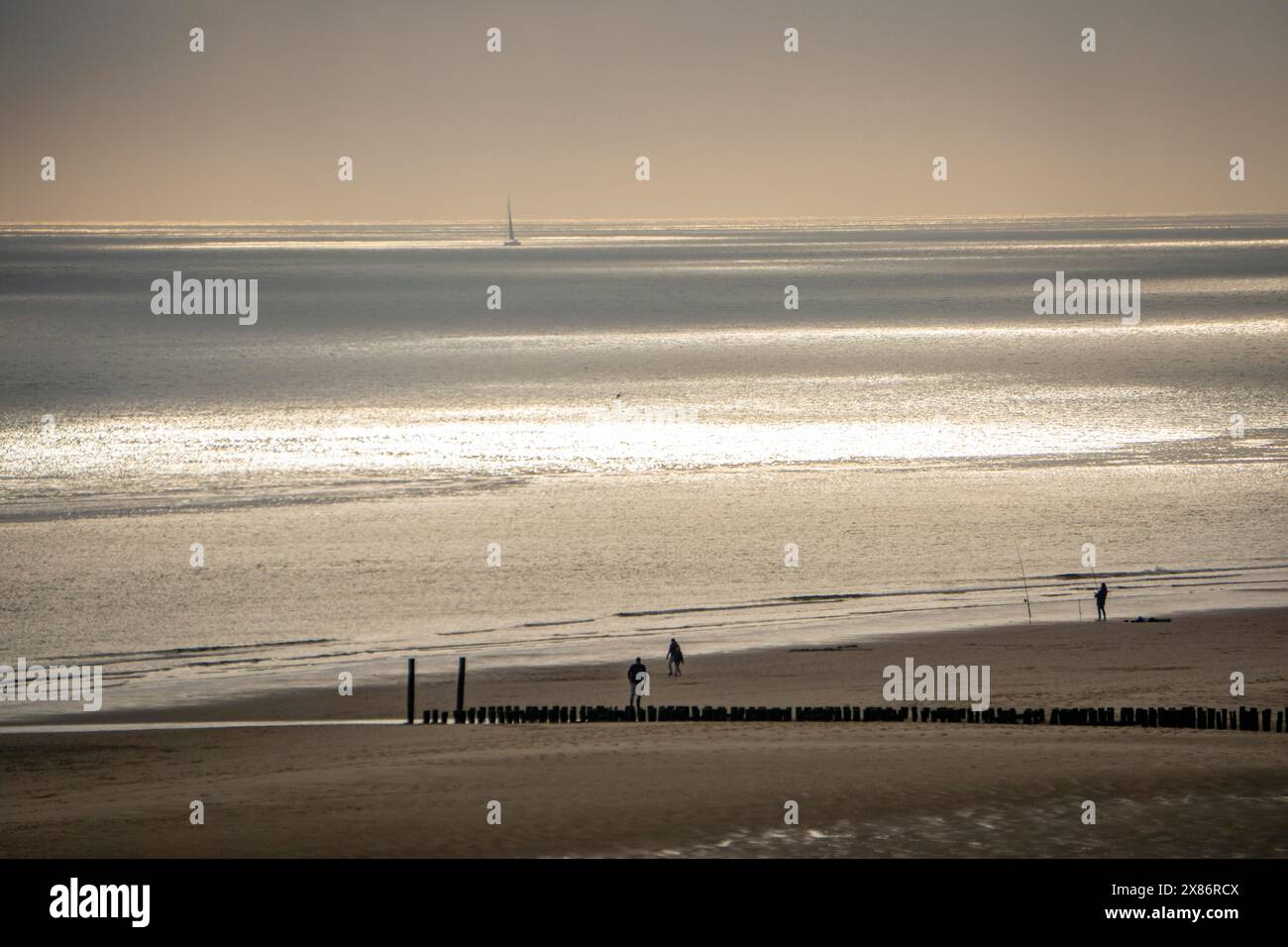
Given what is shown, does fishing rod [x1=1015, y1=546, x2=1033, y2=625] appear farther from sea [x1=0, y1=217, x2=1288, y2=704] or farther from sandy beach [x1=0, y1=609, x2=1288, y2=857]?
sandy beach [x1=0, y1=609, x2=1288, y2=857]

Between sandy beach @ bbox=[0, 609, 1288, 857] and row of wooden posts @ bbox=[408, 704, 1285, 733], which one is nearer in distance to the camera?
sandy beach @ bbox=[0, 609, 1288, 857]

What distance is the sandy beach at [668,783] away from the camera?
1884 cm

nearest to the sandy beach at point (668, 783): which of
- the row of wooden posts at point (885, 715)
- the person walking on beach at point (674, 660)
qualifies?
the row of wooden posts at point (885, 715)

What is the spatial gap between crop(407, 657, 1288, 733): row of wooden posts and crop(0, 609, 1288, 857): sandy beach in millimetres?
521

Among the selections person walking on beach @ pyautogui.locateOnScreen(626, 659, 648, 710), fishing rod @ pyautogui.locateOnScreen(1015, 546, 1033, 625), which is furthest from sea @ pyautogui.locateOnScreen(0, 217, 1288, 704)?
person walking on beach @ pyautogui.locateOnScreen(626, 659, 648, 710)

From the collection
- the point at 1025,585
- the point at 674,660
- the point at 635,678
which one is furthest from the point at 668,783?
the point at 1025,585

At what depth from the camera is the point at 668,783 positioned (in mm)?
21547

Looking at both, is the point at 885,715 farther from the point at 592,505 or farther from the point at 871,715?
the point at 592,505

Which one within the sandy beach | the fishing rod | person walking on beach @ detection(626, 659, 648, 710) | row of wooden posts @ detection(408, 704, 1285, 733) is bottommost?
the sandy beach

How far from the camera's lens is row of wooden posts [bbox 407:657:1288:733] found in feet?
82.0

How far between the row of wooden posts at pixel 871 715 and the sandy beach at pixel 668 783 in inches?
20.5

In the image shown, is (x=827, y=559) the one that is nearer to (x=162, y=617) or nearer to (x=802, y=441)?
(x=162, y=617)
